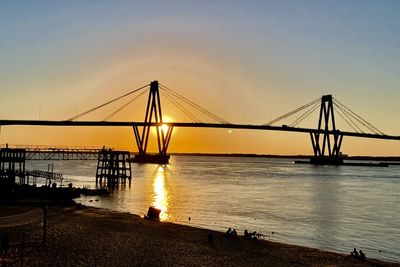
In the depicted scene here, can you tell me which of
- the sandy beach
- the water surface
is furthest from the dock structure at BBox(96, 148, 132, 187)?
the sandy beach

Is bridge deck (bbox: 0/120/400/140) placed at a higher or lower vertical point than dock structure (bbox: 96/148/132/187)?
higher

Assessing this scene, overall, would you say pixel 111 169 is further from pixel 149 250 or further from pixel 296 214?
pixel 149 250

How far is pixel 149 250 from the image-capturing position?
17797mm

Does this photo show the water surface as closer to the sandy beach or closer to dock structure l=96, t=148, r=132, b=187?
the sandy beach

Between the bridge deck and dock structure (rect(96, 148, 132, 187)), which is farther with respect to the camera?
the bridge deck

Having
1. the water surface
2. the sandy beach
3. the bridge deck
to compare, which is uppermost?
the bridge deck

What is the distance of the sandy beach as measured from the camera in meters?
15.8

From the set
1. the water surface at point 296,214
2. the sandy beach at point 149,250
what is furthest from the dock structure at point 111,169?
the sandy beach at point 149,250

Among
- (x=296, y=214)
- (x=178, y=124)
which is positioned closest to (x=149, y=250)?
(x=296, y=214)

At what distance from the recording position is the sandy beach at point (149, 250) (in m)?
15.8

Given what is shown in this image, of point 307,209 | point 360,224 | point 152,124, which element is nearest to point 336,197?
point 307,209

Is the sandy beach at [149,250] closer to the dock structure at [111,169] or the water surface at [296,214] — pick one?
the water surface at [296,214]

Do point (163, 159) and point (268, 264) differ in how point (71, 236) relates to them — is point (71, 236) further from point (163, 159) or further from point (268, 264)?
point (163, 159)

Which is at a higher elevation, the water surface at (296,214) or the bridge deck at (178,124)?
the bridge deck at (178,124)
